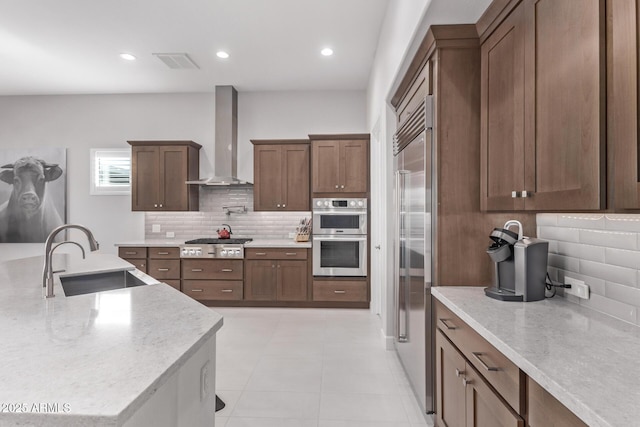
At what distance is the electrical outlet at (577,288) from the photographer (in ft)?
5.14

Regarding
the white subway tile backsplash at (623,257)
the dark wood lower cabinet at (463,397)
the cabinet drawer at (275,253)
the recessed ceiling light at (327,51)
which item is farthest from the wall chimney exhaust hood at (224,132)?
the white subway tile backsplash at (623,257)

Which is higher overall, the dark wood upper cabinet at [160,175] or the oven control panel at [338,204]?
the dark wood upper cabinet at [160,175]

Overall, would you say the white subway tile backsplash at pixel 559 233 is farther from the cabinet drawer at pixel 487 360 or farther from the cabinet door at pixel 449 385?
the cabinet door at pixel 449 385

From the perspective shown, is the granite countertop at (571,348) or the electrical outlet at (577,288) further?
the electrical outlet at (577,288)

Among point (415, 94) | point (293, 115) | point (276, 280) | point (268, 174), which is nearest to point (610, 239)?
point (415, 94)

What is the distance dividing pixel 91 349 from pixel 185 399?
331mm

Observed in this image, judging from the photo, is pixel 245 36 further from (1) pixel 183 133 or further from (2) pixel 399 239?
(2) pixel 399 239

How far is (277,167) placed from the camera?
500 cm

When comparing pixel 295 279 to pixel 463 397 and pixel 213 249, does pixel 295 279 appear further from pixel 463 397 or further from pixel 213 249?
pixel 463 397

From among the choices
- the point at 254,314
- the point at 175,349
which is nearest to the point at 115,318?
the point at 175,349

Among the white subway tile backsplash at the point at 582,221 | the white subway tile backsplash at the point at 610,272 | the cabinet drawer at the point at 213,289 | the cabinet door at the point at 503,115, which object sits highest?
the cabinet door at the point at 503,115

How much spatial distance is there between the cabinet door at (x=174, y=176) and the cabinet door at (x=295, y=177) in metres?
1.46

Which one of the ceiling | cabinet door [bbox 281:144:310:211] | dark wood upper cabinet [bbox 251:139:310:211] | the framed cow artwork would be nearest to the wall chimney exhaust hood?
the ceiling

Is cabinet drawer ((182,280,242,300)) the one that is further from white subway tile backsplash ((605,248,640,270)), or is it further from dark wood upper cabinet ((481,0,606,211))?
white subway tile backsplash ((605,248,640,270))
